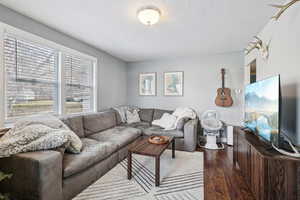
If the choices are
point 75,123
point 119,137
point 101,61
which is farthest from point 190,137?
point 101,61

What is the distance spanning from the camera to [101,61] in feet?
12.4

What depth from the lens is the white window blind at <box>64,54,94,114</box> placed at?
2.94 m

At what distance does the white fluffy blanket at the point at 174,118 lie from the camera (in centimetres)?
358

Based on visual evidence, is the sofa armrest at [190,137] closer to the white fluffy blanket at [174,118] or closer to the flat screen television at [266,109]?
the white fluffy blanket at [174,118]

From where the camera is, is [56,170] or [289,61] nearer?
[56,170]

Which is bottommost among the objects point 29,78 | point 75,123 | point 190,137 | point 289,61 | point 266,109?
point 190,137

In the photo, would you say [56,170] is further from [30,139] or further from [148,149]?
[148,149]

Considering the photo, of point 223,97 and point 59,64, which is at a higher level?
point 59,64

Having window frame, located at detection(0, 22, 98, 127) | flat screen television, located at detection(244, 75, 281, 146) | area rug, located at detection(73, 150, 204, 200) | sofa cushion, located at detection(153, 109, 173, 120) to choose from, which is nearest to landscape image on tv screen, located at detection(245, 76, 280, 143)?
flat screen television, located at detection(244, 75, 281, 146)

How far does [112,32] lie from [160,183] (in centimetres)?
Answer: 261

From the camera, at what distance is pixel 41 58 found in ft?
8.00

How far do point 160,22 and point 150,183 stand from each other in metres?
2.40

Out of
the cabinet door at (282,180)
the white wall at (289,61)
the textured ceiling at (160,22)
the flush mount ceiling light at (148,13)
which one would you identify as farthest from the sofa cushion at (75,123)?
the white wall at (289,61)

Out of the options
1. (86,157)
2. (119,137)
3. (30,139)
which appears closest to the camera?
(30,139)
